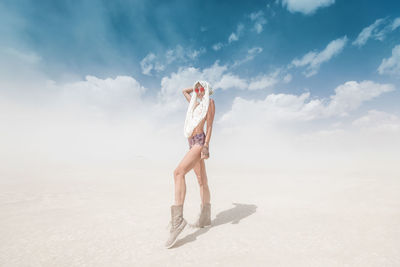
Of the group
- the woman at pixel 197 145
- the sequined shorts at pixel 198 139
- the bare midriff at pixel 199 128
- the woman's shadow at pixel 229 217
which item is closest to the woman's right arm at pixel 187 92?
the woman at pixel 197 145

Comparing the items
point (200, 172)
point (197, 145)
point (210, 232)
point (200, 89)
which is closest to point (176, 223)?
point (210, 232)

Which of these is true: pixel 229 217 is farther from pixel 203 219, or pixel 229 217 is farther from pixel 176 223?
pixel 176 223

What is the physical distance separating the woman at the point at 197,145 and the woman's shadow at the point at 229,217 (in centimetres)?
25

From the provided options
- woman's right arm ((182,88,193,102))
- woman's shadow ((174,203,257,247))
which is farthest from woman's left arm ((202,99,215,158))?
woman's shadow ((174,203,257,247))

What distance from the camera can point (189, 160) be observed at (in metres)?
3.61

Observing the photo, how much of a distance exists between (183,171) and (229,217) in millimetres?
1871

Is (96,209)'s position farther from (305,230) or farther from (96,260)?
(305,230)

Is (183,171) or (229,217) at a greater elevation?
(183,171)

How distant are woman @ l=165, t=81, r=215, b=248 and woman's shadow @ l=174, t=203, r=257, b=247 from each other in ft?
0.81

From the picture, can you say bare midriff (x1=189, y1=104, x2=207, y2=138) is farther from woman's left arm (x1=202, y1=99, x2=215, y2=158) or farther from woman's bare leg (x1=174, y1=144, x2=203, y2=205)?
woman's bare leg (x1=174, y1=144, x2=203, y2=205)

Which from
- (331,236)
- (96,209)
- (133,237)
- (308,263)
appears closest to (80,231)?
(133,237)

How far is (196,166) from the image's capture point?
13.3 feet

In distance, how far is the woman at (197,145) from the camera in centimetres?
346

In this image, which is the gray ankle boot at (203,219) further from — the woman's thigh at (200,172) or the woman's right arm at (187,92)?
the woman's right arm at (187,92)
